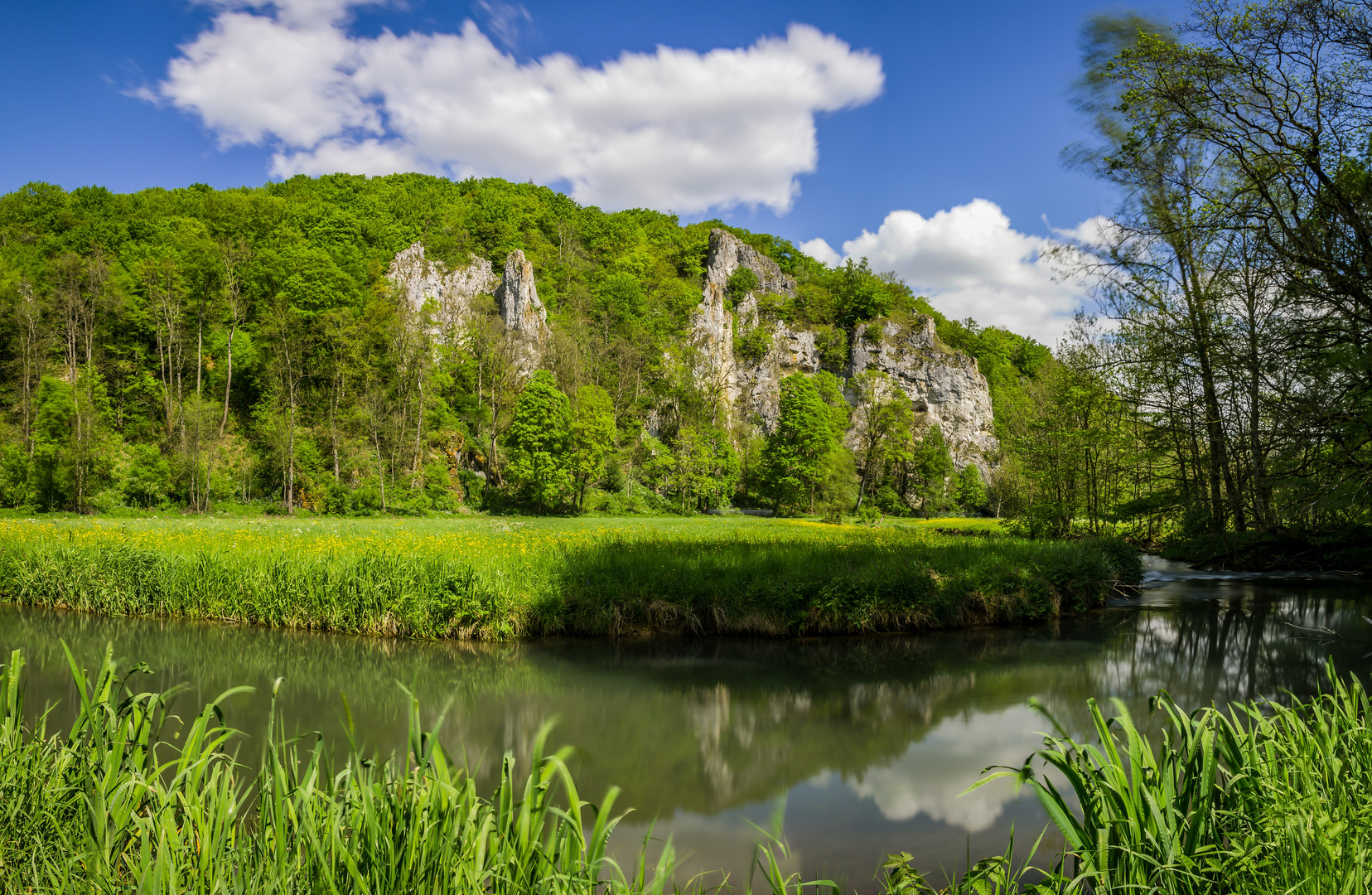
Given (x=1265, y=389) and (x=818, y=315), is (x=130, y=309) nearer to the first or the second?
(x=1265, y=389)

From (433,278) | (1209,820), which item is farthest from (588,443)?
(1209,820)

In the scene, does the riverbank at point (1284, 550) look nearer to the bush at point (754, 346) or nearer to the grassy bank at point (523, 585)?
the grassy bank at point (523, 585)

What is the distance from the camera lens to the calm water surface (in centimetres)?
589

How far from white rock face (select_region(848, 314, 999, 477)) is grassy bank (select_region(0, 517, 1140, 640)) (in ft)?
243

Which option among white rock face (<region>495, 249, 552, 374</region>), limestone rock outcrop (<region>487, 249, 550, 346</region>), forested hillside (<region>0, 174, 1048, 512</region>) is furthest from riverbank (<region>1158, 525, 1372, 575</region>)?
limestone rock outcrop (<region>487, 249, 550, 346</region>)

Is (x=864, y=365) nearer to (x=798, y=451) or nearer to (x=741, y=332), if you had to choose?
(x=741, y=332)

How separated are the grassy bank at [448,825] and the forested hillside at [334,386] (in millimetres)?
33430

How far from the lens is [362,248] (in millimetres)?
66812

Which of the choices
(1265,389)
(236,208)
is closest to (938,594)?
(1265,389)

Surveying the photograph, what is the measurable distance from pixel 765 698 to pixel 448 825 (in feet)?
23.5

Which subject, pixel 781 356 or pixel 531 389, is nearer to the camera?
pixel 531 389

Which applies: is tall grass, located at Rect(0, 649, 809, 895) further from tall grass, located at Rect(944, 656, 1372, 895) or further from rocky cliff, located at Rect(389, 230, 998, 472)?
rocky cliff, located at Rect(389, 230, 998, 472)

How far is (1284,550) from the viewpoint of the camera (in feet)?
66.5

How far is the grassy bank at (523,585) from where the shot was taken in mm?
11484
